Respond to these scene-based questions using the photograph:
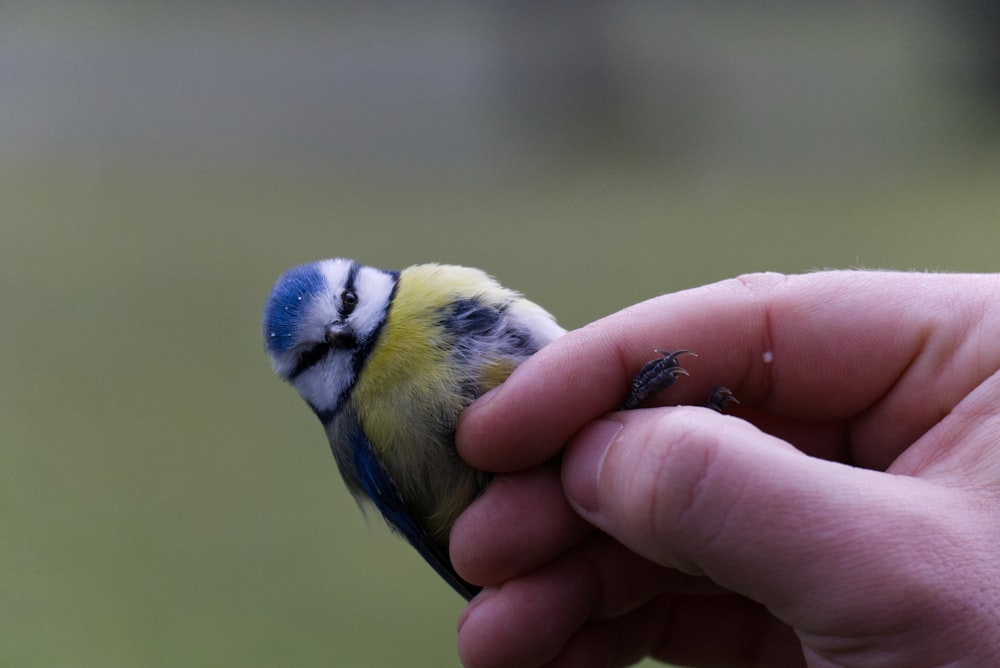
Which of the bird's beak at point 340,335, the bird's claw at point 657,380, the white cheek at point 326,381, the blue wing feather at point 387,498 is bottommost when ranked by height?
the blue wing feather at point 387,498

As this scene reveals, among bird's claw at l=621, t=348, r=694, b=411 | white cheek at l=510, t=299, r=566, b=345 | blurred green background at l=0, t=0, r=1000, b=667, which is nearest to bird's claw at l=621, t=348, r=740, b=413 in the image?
bird's claw at l=621, t=348, r=694, b=411

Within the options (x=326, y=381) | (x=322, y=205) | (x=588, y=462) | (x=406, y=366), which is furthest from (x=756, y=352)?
(x=322, y=205)

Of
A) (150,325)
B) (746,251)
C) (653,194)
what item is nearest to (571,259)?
(653,194)

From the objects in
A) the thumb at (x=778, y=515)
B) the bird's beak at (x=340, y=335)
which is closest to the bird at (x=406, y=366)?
the bird's beak at (x=340, y=335)

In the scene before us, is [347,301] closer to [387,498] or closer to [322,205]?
[387,498]

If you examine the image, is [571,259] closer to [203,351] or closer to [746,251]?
[746,251]

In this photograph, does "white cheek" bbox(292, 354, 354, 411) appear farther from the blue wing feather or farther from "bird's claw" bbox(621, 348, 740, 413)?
"bird's claw" bbox(621, 348, 740, 413)

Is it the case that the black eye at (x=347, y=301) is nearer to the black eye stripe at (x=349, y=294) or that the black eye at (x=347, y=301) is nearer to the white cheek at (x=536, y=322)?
the black eye stripe at (x=349, y=294)
